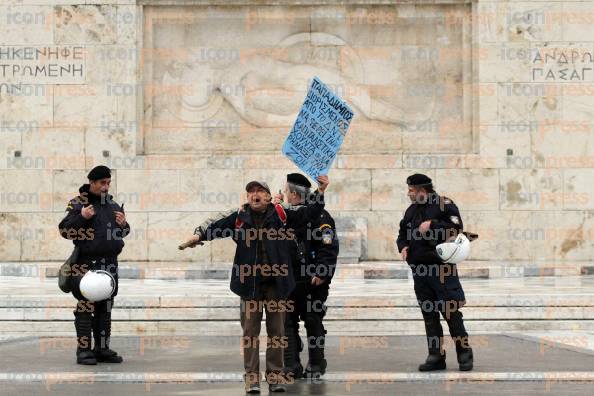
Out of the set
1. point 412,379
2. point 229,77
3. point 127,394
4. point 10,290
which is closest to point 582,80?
point 229,77

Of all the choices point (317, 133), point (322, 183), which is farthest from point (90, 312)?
point (322, 183)

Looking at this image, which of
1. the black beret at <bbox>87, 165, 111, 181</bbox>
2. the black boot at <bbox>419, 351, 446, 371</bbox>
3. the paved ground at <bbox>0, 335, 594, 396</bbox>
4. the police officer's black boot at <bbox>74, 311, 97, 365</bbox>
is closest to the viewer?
the paved ground at <bbox>0, 335, 594, 396</bbox>

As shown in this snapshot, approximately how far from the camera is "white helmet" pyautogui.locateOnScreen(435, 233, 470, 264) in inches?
464

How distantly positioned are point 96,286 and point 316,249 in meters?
2.54

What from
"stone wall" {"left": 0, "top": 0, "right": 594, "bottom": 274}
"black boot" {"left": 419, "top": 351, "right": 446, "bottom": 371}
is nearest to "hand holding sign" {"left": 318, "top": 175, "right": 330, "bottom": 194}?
"black boot" {"left": 419, "top": 351, "right": 446, "bottom": 371}

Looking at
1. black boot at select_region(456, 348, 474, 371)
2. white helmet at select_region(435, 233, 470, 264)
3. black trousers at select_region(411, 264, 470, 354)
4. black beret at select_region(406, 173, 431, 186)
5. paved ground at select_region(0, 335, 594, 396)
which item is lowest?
paved ground at select_region(0, 335, 594, 396)

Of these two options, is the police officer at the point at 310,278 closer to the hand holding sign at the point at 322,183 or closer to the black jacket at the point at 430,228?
the hand holding sign at the point at 322,183

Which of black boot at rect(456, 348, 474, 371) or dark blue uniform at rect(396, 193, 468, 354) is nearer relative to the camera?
black boot at rect(456, 348, 474, 371)

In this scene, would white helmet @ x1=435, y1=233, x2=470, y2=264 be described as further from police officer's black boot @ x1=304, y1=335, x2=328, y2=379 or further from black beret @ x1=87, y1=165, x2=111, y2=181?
black beret @ x1=87, y1=165, x2=111, y2=181

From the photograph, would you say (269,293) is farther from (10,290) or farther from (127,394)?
(10,290)

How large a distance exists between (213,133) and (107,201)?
11018 mm

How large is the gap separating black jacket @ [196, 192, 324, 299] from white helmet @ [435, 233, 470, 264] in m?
1.79

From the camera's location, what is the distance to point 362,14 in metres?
24.0

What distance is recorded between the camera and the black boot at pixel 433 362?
11625 millimetres
